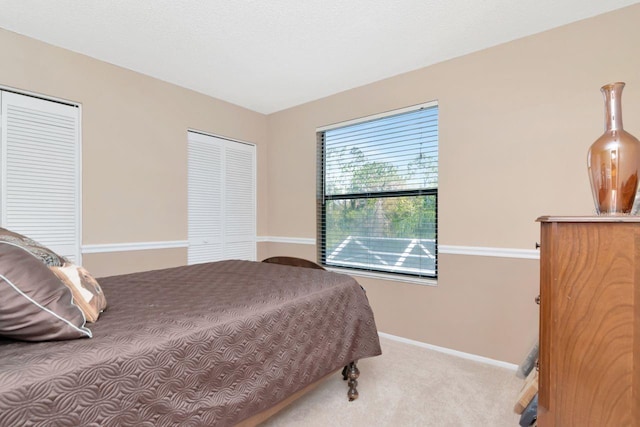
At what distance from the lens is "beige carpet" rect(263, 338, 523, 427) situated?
186 cm

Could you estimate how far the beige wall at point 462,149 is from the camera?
2271 mm

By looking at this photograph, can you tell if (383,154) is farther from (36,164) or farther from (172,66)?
(36,164)

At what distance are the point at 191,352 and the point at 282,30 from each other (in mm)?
2183

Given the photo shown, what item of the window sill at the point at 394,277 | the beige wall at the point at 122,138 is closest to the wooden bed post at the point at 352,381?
the window sill at the point at 394,277

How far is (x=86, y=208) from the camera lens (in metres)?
2.75

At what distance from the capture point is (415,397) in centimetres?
210

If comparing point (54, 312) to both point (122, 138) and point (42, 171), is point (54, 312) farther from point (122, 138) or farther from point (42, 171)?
point (122, 138)

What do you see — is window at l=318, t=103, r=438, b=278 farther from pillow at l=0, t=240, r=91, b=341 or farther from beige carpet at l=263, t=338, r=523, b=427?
pillow at l=0, t=240, r=91, b=341

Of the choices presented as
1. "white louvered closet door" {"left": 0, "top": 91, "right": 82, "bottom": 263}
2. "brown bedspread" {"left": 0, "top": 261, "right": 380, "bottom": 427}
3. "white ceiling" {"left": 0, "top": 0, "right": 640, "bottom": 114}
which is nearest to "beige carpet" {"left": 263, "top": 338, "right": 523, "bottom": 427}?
"brown bedspread" {"left": 0, "top": 261, "right": 380, "bottom": 427}

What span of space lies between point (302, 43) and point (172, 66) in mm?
→ 1263

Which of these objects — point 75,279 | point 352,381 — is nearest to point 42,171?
point 75,279

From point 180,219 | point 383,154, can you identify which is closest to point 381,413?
point 383,154

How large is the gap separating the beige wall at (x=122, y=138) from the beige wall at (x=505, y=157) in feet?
6.97

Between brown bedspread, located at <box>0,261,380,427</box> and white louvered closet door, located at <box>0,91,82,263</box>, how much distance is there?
3.60ft
